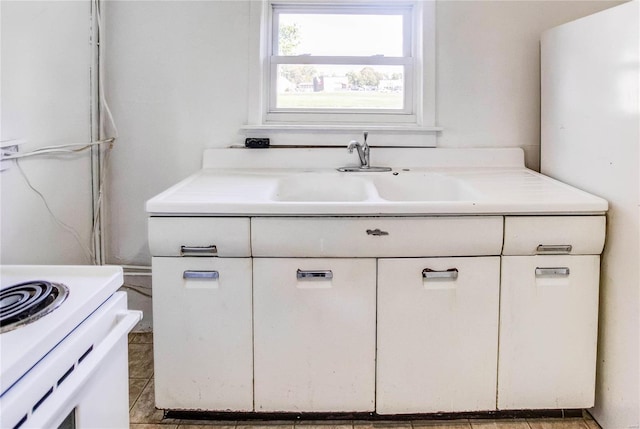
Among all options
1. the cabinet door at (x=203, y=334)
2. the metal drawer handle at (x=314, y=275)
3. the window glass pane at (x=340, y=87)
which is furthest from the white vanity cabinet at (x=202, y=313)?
the window glass pane at (x=340, y=87)

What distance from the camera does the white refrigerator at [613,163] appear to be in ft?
5.47

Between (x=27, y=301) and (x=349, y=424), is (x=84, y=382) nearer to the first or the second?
(x=27, y=301)

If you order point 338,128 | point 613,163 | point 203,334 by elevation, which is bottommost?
point 203,334

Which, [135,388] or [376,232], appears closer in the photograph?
[376,232]

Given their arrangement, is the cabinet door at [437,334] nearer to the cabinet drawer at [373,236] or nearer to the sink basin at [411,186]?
the cabinet drawer at [373,236]

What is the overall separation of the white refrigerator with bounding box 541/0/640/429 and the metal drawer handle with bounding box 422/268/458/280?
52cm

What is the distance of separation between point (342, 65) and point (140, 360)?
163cm

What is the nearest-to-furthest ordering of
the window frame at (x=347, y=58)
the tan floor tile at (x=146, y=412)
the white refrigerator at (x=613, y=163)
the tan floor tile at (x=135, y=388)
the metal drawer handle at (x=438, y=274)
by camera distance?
the white refrigerator at (x=613, y=163) < the metal drawer handle at (x=438, y=274) < the tan floor tile at (x=146, y=412) < the tan floor tile at (x=135, y=388) < the window frame at (x=347, y=58)

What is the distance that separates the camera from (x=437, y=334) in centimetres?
180

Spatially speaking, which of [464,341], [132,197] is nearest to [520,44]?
[464,341]

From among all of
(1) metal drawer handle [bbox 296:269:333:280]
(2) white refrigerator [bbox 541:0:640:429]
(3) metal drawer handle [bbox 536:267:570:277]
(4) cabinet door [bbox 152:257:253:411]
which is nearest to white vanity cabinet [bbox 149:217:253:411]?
(4) cabinet door [bbox 152:257:253:411]

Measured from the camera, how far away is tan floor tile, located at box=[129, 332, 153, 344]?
2496mm

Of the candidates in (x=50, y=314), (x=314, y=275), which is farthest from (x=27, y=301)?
(x=314, y=275)

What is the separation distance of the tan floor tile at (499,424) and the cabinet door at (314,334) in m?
0.38
